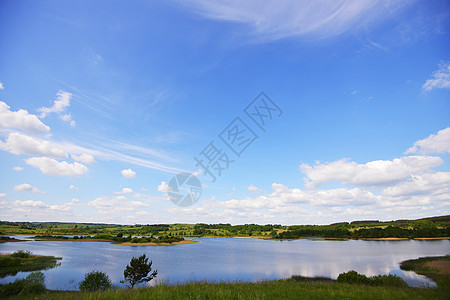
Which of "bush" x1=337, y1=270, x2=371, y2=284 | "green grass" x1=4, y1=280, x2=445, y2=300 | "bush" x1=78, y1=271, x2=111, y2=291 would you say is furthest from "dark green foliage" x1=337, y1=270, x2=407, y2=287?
"bush" x1=78, y1=271, x2=111, y2=291

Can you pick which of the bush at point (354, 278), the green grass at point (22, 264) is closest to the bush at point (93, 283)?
the green grass at point (22, 264)

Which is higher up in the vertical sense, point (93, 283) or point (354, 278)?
point (354, 278)

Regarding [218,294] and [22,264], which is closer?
[218,294]

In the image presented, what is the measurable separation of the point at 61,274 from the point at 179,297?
156 feet

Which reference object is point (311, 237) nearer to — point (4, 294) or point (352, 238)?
point (352, 238)

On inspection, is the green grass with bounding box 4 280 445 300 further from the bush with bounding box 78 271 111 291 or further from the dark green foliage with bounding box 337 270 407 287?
the bush with bounding box 78 271 111 291

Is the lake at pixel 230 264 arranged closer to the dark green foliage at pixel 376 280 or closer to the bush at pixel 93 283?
the bush at pixel 93 283

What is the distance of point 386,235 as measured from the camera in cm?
13800

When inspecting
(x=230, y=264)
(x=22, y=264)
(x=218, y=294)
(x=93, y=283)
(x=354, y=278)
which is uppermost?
(x=218, y=294)

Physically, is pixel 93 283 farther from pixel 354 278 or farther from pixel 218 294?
pixel 354 278

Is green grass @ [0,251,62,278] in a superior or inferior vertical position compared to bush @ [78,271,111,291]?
inferior

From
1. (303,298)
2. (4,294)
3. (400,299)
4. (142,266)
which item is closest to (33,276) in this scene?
(4,294)

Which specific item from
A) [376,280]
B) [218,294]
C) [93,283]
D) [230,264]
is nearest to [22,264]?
[93,283]

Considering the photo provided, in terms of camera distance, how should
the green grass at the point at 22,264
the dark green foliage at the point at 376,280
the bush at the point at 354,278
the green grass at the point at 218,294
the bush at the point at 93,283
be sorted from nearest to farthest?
the green grass at the point at 218,294 < the dark green foliage at the point at 376,280 < the bush at the point at 93,283 < the bush at the point at 354,278 < the green grass at the point at 22,264
